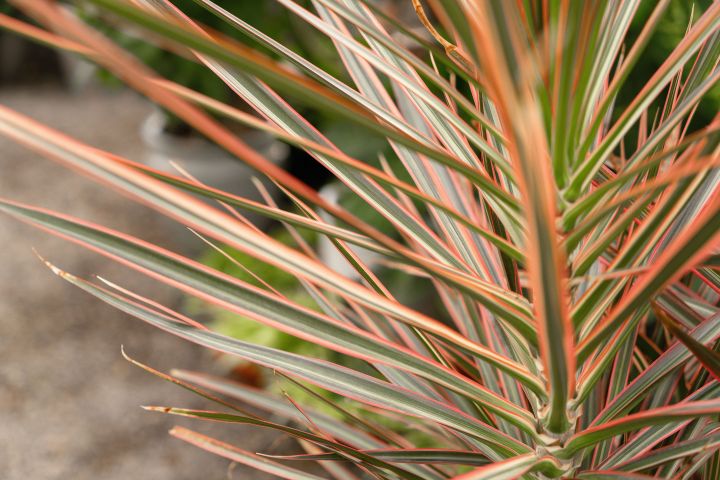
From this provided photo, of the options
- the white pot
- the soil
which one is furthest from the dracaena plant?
the white pot

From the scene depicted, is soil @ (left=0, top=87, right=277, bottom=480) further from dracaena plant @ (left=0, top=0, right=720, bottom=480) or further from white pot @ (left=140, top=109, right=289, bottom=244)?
dracaena plant @ (left=0, top=0, right=720, bottom=480)

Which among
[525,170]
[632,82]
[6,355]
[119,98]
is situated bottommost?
[6,355]

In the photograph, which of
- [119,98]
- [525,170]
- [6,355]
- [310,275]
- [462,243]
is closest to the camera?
[525,170]

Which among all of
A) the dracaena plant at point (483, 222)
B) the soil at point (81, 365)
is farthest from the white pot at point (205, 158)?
the dracaena plant at point (483, 222)

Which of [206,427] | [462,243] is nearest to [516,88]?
[462,243]

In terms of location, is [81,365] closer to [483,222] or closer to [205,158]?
[205,158]

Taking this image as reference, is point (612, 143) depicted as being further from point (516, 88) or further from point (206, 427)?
point (206, 427)

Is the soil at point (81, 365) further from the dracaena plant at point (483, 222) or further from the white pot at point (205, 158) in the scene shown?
the dracaena plant at point (483, 222)
